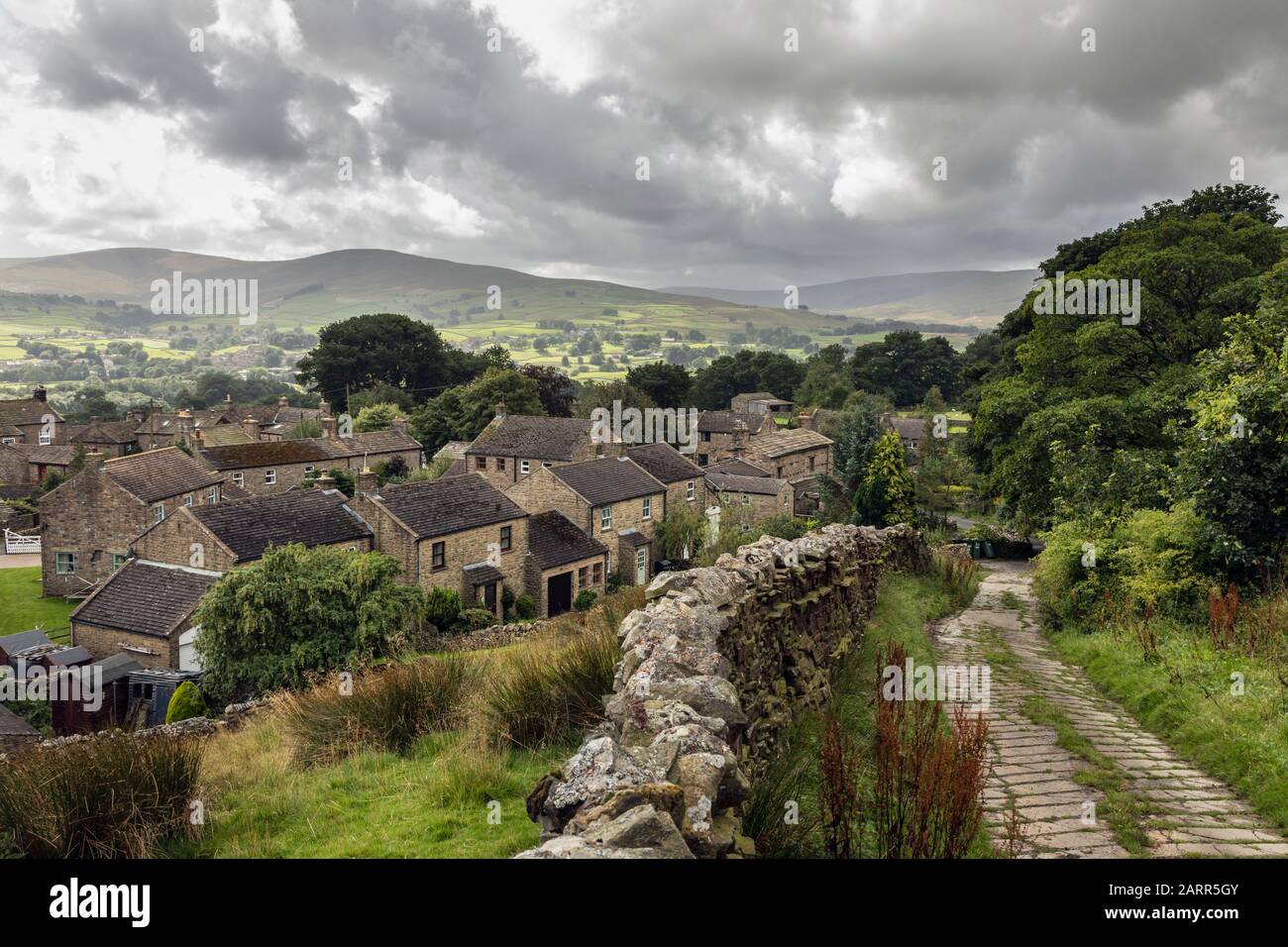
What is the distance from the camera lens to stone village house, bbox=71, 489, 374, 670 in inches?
1000

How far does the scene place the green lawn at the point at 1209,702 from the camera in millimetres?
6895

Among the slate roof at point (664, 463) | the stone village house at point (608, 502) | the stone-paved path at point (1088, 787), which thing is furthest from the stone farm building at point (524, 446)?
the stone-paved path at point (1088, 787)

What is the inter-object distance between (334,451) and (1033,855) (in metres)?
62.0

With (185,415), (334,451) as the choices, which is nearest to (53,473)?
(185,415)

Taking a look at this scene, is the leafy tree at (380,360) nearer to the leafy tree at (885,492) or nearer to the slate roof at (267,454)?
the slate roof at (267,454)

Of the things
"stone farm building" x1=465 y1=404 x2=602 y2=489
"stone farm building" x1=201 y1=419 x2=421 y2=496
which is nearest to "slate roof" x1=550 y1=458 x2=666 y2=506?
"stone farm building" x1=465 y1=404 x2=602 y2=489

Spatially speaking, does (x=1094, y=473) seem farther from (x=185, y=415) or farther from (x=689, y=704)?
(x=185, y=415)

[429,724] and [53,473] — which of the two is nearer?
[429,724]

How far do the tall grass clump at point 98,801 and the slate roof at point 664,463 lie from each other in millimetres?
40062

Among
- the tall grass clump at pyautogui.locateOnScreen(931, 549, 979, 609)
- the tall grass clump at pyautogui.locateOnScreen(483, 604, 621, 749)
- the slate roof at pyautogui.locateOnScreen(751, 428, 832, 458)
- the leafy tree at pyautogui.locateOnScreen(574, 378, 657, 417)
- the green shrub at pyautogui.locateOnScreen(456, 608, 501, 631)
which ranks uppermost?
the leafy tree at pyautogui.locateOnScreen(574, 378, 657, 417)

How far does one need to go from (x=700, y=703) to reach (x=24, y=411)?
303 feet

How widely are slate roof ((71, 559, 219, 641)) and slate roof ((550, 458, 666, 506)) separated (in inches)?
688

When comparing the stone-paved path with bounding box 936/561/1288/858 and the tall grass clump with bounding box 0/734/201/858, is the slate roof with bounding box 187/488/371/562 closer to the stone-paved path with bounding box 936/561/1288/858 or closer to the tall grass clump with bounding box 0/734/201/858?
the tall grass clump with bounding box 0/734/201/858
